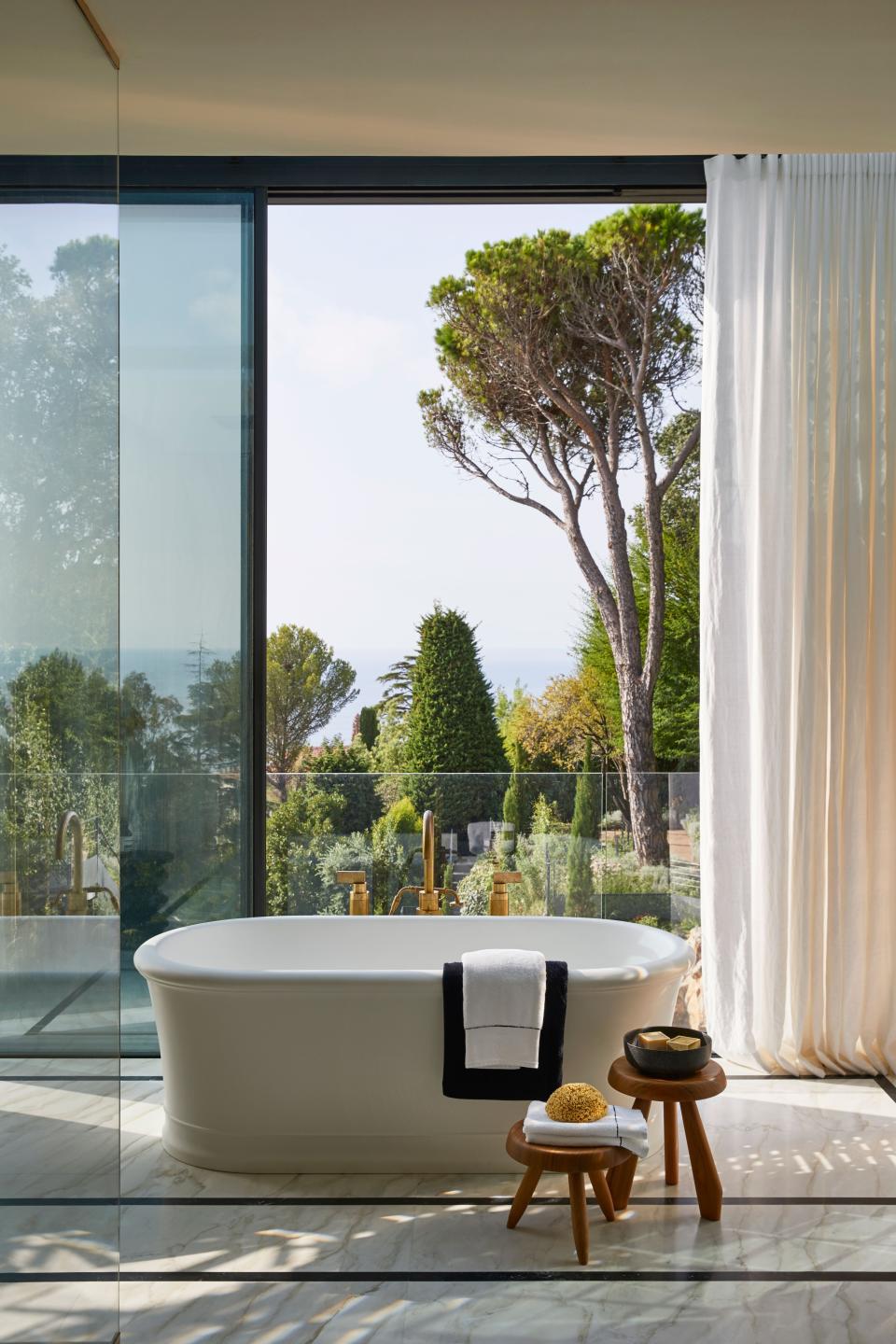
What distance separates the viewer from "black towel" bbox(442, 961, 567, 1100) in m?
2.98

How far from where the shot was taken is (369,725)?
6.85 meters

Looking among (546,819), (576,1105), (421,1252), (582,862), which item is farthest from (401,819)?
(421,1252)

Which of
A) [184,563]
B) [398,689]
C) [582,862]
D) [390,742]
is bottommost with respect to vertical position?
[582,862]

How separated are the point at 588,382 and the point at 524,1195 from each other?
5240 millimetres

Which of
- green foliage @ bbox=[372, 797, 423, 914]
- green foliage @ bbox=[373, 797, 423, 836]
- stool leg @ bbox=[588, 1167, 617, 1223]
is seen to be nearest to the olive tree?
green foliage @ bbox=[373, 797, 423, 836]

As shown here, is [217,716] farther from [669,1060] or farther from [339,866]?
[669,1060]

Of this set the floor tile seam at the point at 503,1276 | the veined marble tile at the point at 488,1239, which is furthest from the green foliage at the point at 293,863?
the floor tile seam at the point at 503,1276

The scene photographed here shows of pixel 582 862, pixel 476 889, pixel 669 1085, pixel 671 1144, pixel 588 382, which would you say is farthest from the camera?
pixel 588 382

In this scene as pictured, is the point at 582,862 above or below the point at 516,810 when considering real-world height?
below

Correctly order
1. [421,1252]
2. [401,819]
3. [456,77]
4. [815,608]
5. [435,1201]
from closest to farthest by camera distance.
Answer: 1. [456,77]
2. [421,1252]
3. [435,1201]
4. [815,608]
5. [401,819]

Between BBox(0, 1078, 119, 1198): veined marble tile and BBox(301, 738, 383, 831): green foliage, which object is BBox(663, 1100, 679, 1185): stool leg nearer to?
BBox(0, 1078, 119, 1198): veined marble tile

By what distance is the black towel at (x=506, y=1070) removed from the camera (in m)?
2.98

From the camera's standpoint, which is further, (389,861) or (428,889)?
(389,861)

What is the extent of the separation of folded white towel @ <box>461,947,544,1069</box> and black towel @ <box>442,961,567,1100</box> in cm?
2
